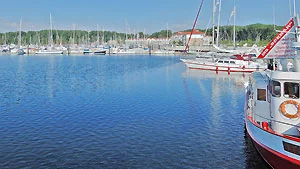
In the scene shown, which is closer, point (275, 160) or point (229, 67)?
point (275, 160)

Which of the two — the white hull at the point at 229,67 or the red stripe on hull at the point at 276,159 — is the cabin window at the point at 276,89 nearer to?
the red stripe on hull at the point at 276,159

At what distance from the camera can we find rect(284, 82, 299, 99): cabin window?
689 inches

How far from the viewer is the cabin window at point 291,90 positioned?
17.5 m

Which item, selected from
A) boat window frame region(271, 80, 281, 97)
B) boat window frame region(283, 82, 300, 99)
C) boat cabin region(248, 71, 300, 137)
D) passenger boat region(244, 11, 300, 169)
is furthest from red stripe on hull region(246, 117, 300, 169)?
boat window frame region(283, 82, 300, 99)

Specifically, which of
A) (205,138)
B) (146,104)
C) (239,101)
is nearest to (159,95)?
(146,104)

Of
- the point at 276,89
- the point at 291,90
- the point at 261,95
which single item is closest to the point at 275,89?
the point at 276,89

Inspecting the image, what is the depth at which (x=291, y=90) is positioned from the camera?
57.8 feet

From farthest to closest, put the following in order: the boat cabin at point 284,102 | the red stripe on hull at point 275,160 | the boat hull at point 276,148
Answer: the boat cabin at point 284,102 → the red stripe on hull at point 275,160 → the boat hull at point 276,148

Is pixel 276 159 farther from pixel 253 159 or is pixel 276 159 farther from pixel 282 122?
pixel 253 159

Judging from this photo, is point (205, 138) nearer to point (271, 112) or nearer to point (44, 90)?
point (271, 112)

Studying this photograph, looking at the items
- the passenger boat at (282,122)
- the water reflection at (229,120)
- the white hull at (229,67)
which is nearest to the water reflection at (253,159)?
the water reflection at (229,120)

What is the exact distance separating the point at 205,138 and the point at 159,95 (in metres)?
20.6

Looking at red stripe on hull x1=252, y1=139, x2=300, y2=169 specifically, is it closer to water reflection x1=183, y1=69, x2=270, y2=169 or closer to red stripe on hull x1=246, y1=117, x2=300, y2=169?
red stripe on hull x1=246, y1=117, x2=300, y2=169

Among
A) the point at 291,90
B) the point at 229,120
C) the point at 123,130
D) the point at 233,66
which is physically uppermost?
the point at 233,66
